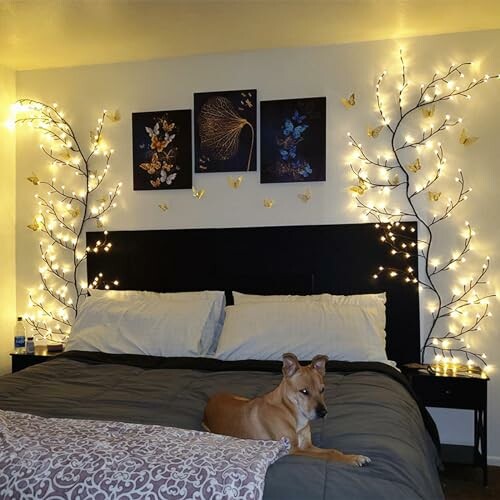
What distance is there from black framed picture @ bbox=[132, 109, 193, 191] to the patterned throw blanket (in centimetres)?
214

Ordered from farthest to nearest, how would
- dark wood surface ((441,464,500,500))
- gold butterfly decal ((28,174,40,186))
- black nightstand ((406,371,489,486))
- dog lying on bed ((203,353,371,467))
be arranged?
gold butterfly decal ((28,174,40,186)) → black nightstand ((406,371,489,486)) → dark wood surface ((441,464,500,500)) → dog lying on bed ((203,353,371,467))

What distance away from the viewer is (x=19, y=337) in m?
3.18

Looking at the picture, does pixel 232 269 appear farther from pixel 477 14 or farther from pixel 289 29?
pixel 477 14

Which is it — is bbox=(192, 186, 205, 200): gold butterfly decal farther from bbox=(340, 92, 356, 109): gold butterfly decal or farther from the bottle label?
the bottle label

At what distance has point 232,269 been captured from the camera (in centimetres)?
309

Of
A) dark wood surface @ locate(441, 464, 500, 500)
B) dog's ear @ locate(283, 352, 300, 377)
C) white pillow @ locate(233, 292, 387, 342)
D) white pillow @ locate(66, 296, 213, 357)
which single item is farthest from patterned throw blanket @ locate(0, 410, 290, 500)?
dark wood surface @ locate(441, 464, 500, 500)

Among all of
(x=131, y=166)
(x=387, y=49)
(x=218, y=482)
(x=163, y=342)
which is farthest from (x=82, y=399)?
(x=387, y=49)

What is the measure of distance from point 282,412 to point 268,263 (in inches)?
62.2

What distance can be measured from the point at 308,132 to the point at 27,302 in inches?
86.9

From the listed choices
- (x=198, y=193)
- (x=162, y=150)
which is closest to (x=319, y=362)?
(x=198, y=193)

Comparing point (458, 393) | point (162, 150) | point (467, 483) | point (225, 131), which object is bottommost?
point (467, 483)

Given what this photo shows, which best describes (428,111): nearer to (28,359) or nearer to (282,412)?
(282,412)

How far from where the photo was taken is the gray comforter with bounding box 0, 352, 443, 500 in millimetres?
1150

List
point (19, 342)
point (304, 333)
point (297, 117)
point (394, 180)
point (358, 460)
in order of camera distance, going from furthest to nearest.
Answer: point (19, 342)
point (297, 117)
point (394, 180)
point (304, 333)
point (358, 460)
